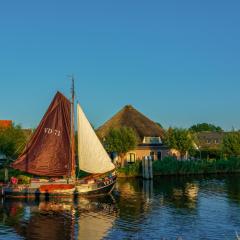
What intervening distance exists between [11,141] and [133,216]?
3592 cm

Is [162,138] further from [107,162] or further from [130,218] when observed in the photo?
[130,218]

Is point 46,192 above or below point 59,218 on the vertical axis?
above

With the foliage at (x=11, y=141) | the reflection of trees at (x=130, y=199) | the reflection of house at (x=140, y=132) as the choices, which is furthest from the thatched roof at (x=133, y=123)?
the reflection of trees at (x=130, y=199)

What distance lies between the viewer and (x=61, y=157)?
43031 mm

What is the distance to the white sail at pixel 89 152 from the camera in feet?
142

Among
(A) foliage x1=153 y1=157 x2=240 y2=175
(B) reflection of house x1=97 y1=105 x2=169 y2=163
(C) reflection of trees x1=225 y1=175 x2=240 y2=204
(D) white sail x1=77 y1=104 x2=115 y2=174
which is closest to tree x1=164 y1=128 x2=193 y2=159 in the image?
(A) foliage x1=153 y1=157 x2=240 y2=175

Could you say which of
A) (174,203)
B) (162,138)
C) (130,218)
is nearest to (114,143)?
(162,138)

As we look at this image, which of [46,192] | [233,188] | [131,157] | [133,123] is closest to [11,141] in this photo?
[131,157]

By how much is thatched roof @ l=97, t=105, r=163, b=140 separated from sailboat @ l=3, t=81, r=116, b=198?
29511 millimetres

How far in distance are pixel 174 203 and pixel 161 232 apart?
11297 millimetres

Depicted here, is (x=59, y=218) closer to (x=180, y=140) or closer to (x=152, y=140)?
(x=180, y=140)

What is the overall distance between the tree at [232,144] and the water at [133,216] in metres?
25.3

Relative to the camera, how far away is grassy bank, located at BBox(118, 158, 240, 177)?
60844 mm

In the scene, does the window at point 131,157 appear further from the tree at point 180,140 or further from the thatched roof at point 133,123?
the tree at point 180,140
